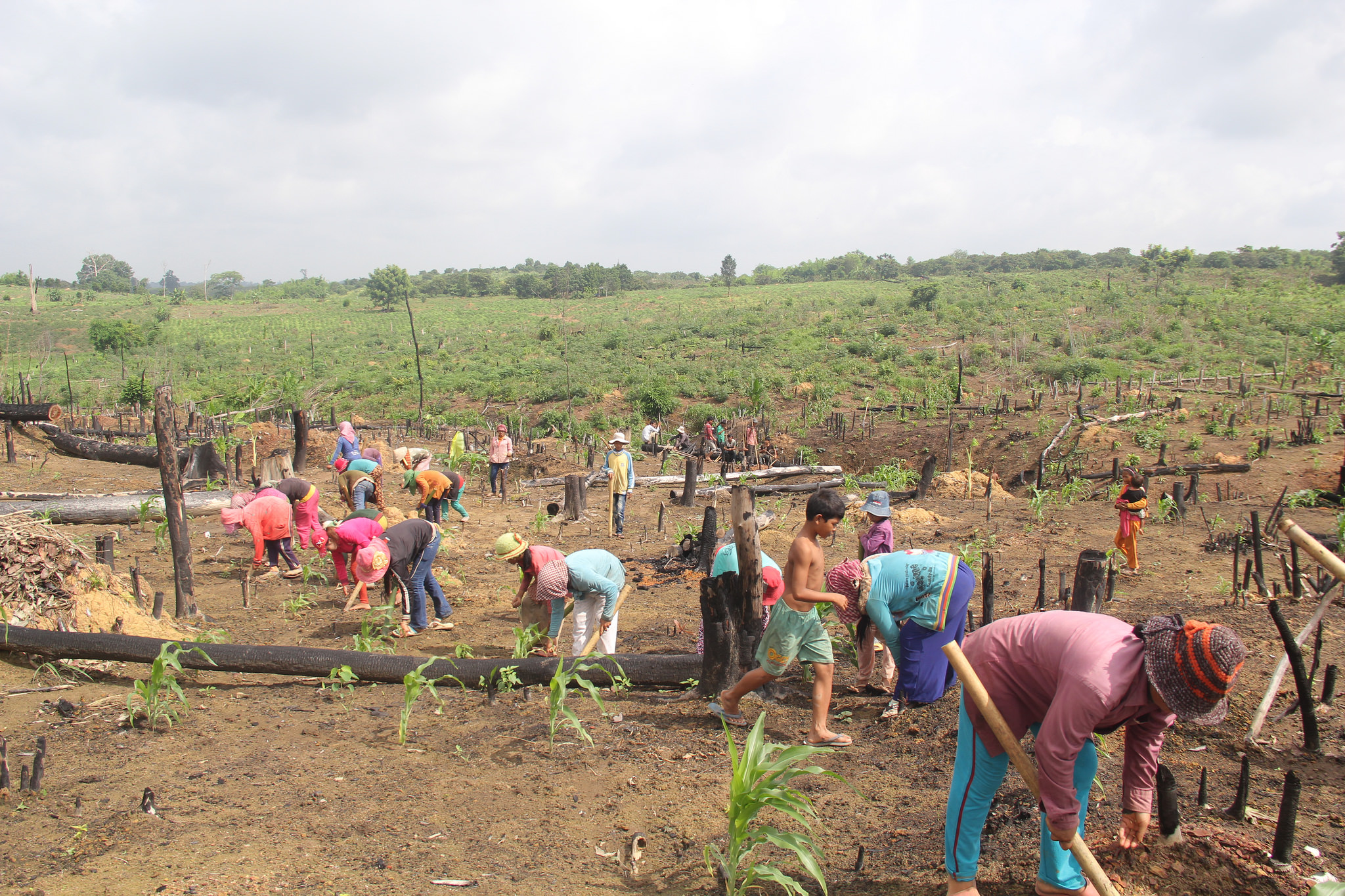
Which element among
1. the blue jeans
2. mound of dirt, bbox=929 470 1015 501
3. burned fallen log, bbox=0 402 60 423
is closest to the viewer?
the blue jeans

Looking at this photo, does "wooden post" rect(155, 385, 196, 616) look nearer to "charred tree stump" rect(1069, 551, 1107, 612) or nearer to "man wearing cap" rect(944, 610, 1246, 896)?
"man wearing cap" rect(944, 610, 1246, 896)

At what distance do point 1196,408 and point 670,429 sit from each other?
14.2 metres

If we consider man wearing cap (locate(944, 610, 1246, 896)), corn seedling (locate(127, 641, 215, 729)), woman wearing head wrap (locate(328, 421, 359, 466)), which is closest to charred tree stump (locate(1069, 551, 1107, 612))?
man wearing cap (locate(944, 610, 1246, 896))

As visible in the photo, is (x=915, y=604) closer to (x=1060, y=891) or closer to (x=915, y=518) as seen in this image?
(x=1060, y=891)

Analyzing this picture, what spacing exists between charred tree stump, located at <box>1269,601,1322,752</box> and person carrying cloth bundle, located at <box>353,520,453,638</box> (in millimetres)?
5734

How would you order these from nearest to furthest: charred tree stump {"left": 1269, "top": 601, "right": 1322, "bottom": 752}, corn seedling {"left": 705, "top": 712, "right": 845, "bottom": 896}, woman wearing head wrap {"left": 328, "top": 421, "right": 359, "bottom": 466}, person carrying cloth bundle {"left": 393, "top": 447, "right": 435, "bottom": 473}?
corn seedling {"left": 705, "top": 712, "right": 845, "bottom": 896}
charred tree stump {"left": 1269, "top": 601, "right": 1322, "bottom": 752}
person carrying cloth bundle {"left": 393, "top": 447, "right": 435, "bottom": 473}
woman wearing head wrap {"left": 328, "top": 421, "right": 359, "bottom": 466}

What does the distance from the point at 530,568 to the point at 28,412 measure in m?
16.1

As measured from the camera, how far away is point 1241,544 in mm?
8500

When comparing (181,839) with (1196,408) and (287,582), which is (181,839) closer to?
(287,582)

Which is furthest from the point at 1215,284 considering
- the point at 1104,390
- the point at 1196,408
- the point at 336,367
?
the point at 336,367

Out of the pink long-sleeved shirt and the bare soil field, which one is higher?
the pink long-sleeved shirt

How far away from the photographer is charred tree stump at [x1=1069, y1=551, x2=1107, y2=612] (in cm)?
477

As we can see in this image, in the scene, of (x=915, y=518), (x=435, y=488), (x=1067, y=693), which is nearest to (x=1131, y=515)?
(x=915, y=518)

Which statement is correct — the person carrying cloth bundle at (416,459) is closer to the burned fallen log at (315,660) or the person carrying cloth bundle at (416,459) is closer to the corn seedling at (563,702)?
the burned fallen log at (315,660)
